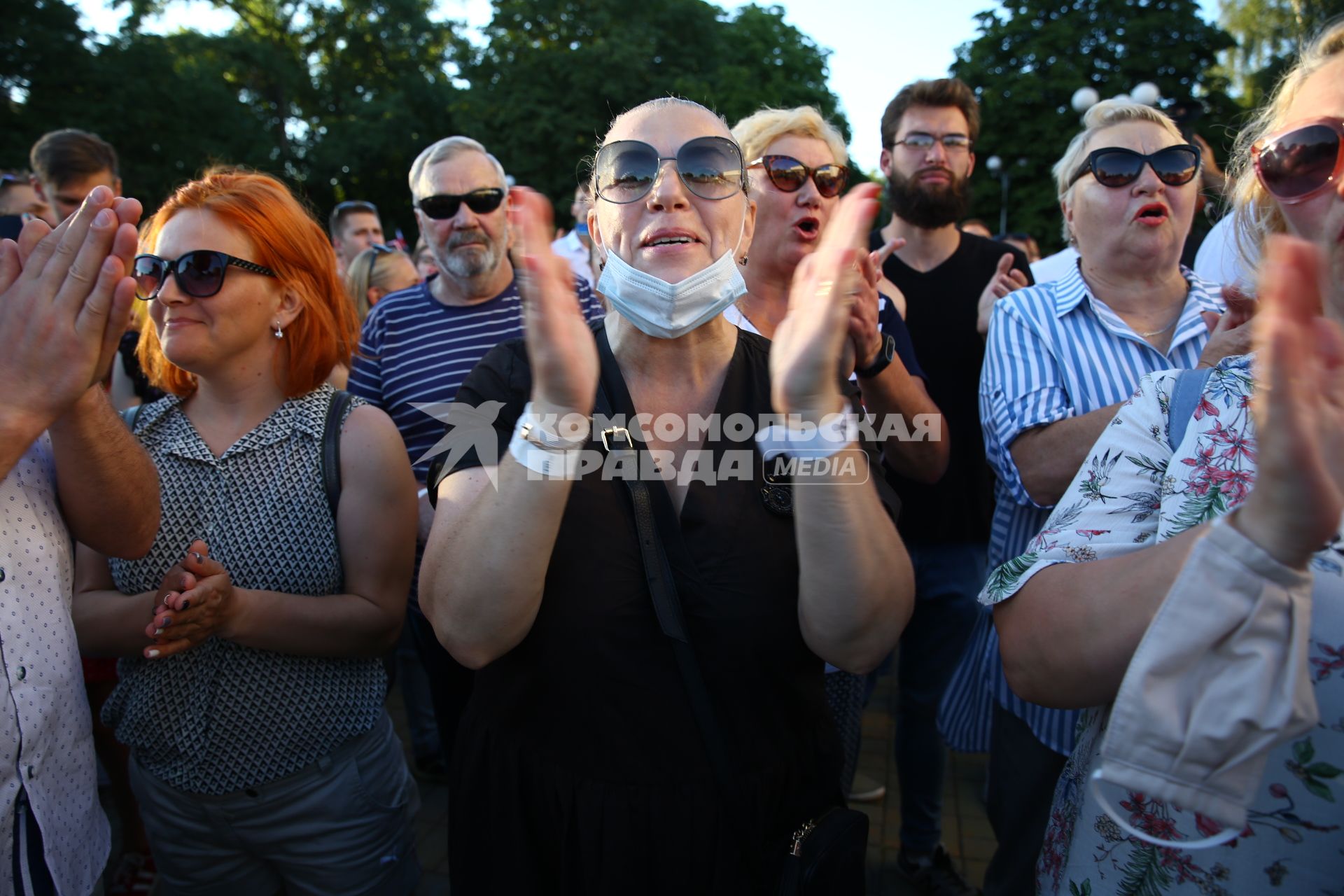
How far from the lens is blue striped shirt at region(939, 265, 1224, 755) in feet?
7.44

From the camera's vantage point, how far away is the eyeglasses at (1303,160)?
1418 millimetres

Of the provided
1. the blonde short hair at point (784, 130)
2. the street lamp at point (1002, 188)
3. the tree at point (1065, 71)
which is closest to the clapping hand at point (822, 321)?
the blonde short hair at point (784, 130)

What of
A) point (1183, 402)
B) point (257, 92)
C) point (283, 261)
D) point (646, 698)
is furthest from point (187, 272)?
point (257, 92)

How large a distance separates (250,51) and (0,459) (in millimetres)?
30744

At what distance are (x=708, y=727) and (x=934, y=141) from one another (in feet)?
9.91

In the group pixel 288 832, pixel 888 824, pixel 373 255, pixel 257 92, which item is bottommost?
pixel 888 824

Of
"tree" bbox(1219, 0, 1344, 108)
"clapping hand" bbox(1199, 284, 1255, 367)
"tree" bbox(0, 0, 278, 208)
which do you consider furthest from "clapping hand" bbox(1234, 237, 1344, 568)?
"tree" bbox(1219, 0, 1344, 108)

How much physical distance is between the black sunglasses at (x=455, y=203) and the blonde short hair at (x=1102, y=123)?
2.34 metres

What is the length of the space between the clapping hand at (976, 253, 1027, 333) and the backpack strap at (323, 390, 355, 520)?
2238 mm

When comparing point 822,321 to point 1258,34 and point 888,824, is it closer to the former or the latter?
point 888,824

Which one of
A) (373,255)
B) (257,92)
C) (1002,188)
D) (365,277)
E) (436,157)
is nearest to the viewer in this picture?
(436,157)

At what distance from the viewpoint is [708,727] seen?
158 cm

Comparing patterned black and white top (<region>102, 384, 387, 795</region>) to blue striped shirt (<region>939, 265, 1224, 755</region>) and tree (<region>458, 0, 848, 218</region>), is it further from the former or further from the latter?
tree (<region>458, 0, 848, 218</region>)

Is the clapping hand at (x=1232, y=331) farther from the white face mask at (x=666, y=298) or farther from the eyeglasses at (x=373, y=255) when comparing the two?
the eyeglasses at (x=373, y=255)
